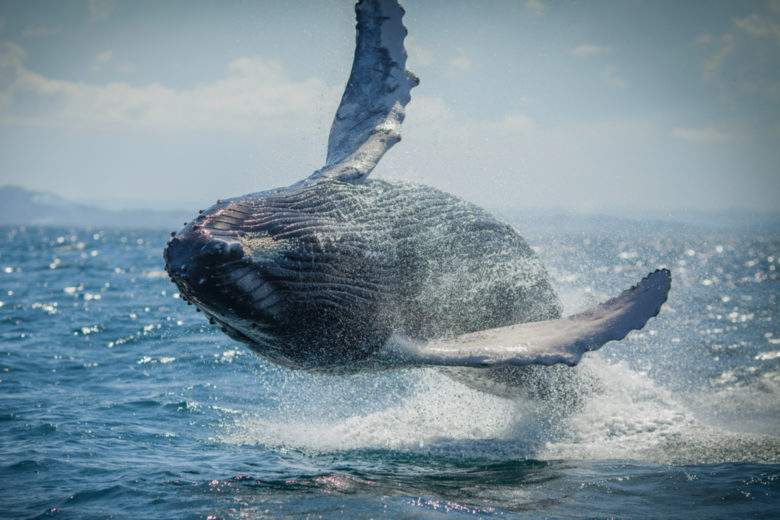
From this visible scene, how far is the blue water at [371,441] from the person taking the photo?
5668 millimetres

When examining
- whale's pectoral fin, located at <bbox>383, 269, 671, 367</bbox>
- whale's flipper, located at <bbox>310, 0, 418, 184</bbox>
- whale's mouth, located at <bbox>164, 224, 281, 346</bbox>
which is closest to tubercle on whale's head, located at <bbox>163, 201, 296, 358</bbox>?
whale's mouth, located at <bbox>164, 224, 281, 346</bbox>

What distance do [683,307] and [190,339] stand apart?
1579cm

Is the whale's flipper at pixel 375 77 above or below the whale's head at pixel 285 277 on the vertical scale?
above

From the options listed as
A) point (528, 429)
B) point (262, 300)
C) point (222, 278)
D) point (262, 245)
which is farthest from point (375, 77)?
point (528, 429)

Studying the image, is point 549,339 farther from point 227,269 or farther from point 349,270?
point 227,269

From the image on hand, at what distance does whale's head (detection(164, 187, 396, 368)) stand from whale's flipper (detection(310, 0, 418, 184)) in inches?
65.7

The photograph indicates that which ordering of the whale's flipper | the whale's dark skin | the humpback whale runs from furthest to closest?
the whale's flipper < the humpback whale < the whale's dark skin

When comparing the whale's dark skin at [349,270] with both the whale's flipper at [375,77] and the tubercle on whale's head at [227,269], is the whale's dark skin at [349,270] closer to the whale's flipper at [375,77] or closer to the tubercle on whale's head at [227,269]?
the tubercle on whale's head at [227,269]

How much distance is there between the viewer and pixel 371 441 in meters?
7.56

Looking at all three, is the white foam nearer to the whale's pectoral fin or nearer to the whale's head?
the whale's pectoral fin

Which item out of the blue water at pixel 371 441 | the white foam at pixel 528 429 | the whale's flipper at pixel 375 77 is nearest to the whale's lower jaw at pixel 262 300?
the blue water at pixel 371 441

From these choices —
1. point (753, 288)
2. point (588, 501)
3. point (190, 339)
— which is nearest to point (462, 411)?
point (588, 501)

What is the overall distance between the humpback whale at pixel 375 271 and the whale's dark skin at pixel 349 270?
10 millimetres

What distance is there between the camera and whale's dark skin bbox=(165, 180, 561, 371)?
471 centimetres
